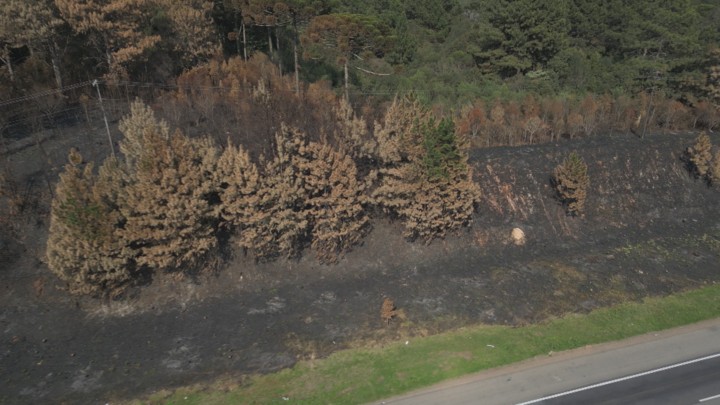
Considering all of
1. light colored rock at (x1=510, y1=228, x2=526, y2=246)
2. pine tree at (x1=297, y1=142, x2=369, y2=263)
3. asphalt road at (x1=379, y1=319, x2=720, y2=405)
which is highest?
pine tree at (x1=297, y1=142, x2=369, y2=263)

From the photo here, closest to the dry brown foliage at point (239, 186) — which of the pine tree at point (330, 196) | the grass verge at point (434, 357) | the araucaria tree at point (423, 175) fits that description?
the pine tree at point (330, 196)

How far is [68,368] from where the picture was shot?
1628cm

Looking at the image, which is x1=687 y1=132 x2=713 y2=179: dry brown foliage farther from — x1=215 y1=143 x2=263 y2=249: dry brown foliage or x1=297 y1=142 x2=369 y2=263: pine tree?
x1=215 y1=143 x2=263 y2=249: dry brown foliage

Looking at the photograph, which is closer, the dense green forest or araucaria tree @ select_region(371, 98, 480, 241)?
araucaria tree @ select_region(371, 98, 480, 241)

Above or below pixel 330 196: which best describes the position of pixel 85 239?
above

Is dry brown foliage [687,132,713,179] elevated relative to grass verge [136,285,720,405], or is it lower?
elevated

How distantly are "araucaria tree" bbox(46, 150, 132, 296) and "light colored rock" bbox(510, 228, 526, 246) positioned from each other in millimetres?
17712

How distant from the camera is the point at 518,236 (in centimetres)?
2417

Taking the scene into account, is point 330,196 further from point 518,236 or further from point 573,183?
point 573,183

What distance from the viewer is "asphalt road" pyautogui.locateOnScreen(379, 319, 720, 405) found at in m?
15.1

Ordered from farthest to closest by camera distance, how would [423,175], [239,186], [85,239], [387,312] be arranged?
1. [423,175]
2. [239,186]
3. [387,312]
4. [85,239]

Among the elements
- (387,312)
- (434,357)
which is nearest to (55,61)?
(387,312)

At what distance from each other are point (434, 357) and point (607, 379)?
18.8 ft

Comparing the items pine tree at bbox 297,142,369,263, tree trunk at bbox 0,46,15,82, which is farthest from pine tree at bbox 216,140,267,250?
tree trunk at bbox 0,46,15,82
